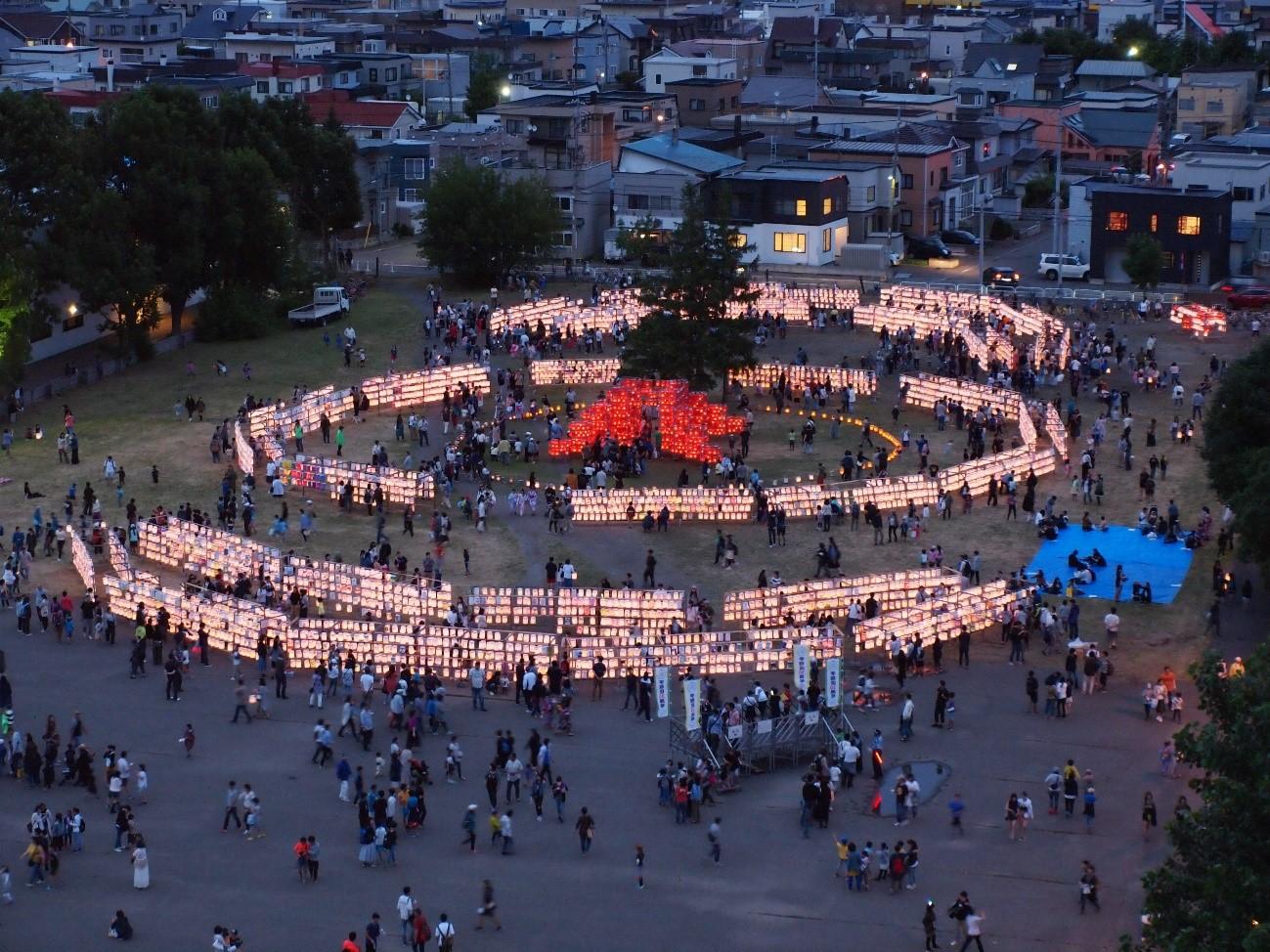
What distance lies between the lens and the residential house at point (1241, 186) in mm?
82875

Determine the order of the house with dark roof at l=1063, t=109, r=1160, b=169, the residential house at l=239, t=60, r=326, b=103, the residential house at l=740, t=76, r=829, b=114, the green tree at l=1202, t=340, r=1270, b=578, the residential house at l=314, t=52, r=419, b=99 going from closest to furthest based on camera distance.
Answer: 1. the green tree at l=1202, t=340, r=1270, b=578
2. the house with dark roof at l=1063, t=109, r=1160, b=169
3. the residential house at l=740, t=76, r=829, b=114
4. the residential house at l=239, t=60, r=326, b=103
5. the residential house at l=314, t=52, r=419, b=99

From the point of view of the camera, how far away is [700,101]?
11238 cm

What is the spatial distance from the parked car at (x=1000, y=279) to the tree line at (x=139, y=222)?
1029 inches

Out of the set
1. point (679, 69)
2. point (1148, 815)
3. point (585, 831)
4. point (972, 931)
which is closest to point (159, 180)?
point (585, 831)

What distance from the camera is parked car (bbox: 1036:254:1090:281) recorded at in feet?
269

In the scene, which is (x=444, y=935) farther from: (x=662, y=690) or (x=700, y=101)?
(x=700, y=101)

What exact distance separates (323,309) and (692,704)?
4219cm

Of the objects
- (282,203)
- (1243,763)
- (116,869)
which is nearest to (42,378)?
(282,203)

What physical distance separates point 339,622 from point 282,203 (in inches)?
1538

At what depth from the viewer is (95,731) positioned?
40.1 meters

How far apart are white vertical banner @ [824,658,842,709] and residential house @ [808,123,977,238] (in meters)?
53.2

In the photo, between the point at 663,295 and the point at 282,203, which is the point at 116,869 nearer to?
the point at 663,295

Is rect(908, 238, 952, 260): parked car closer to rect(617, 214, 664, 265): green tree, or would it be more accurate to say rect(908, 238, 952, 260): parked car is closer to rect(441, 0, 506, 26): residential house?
rect(617, 214, 664, 265): green tree

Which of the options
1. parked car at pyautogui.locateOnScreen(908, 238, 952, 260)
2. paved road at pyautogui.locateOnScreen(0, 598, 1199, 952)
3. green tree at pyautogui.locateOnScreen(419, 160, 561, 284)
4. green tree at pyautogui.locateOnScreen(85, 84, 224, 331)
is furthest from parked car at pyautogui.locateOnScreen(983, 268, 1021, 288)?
paved road at pyautogui.locateOnScreen(0, 598, 1199, 952)
